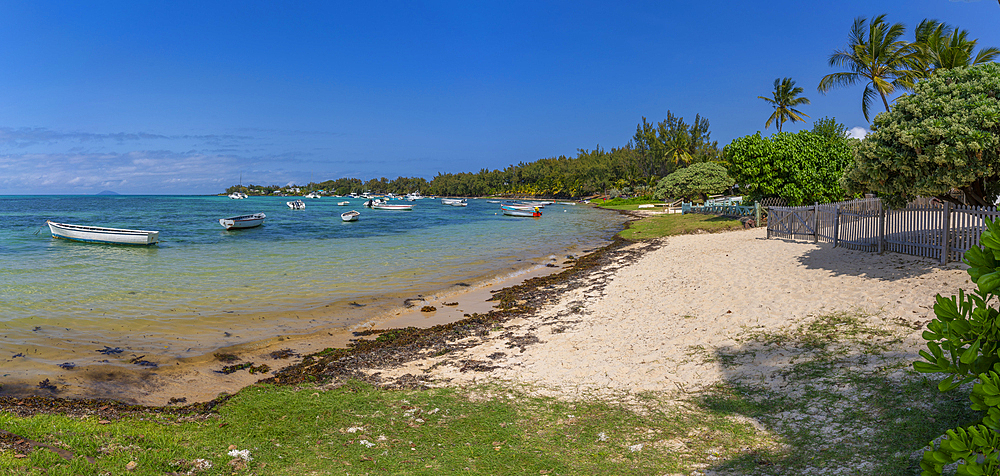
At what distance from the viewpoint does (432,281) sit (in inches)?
769

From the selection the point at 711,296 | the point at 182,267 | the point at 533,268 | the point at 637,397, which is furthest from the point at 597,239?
the point at 637,397

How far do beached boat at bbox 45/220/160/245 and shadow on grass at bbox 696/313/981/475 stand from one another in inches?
1361

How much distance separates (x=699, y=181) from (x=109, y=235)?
5008cm

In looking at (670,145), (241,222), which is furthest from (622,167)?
(241,222)

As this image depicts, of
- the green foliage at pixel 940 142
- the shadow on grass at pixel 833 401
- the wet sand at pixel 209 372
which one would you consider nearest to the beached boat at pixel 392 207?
the wet sand at pixel 209 372

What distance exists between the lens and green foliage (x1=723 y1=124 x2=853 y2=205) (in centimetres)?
2894

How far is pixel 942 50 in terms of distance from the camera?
24.2m

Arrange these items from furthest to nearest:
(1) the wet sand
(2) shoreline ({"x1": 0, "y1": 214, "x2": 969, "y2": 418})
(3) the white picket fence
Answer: (3) the white picket fence, (1) the wet sand, (2) shoreline ({"x1": 0, "y1": 214, "x2": 969, "y2": 418})

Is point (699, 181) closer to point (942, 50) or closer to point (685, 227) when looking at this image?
point (685, 227)

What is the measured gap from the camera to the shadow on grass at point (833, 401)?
4883 millimetres

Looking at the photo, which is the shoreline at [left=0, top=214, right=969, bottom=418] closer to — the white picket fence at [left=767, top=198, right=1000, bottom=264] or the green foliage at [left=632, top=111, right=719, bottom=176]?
the white picket fence at [left=767, top=198, right=1000, bottom=264]

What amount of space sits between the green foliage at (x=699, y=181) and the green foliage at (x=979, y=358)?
51521 mm

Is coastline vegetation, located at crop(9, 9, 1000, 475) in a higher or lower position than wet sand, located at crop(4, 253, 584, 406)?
higher

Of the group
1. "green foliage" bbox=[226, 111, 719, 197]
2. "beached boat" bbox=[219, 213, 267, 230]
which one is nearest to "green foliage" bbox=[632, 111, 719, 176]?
"green foliage" bbox=[226, 111, 719, 197]
